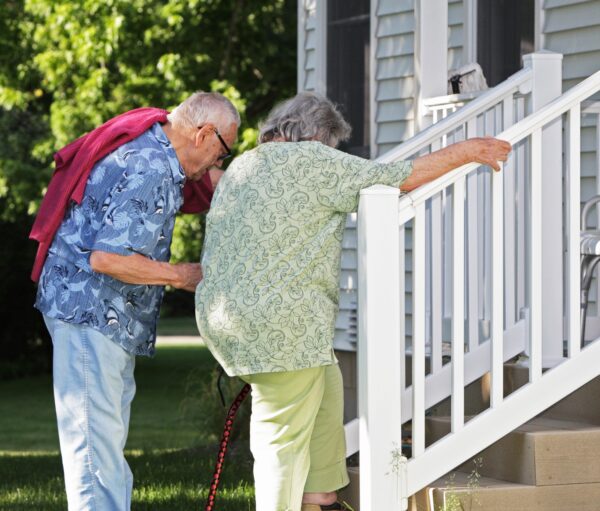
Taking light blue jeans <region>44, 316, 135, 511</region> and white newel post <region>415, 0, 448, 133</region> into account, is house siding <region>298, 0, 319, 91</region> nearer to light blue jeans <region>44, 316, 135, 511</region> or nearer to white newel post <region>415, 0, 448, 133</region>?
white newel post <region>415, 0, 448, 133</region>

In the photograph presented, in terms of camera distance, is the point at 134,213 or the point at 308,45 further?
the point at 308,45

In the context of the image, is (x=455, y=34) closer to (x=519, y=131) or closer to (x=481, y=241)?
(x=481, y=241)

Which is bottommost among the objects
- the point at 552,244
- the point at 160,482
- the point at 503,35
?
the point at 160,482

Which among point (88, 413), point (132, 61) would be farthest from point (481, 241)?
point (132, 61)

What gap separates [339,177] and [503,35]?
156 inches

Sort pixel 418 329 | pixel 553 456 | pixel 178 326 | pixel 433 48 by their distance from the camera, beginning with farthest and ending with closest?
pixel 178 326, pixel 433 48, pixel 553 456, pixel 418 329

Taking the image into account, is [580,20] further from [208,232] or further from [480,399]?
[208,232]

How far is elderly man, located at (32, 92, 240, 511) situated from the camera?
4.40 m

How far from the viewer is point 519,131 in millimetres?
4723

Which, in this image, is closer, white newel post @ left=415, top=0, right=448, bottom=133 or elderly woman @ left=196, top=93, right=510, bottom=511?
elderly woman @ left=196, top=93, right=510, bottom=511

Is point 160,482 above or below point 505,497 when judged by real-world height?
below

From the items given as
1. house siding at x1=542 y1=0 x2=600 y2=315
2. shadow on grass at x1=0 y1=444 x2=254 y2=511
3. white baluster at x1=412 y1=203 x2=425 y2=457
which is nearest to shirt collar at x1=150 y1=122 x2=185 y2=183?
white baluster at x1=412 y1=203 x2=425 y2=457

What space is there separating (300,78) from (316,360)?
5.77m

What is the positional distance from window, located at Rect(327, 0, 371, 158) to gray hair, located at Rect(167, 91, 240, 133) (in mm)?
4893
